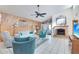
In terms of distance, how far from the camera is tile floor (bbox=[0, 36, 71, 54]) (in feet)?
10.6

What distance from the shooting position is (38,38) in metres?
3.30

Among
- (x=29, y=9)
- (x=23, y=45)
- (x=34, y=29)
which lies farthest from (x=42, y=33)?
Answer: (x=29, y=9)

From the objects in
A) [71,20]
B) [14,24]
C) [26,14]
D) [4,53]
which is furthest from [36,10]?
[4,53]

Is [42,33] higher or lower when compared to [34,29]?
lower

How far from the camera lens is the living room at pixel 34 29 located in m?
3.18

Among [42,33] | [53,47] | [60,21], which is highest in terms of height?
[60,21]

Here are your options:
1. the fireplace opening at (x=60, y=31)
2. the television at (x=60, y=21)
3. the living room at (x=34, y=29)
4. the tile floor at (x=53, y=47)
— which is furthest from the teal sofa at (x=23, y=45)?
the television at (x=60, y=21)

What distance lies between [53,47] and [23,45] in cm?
79

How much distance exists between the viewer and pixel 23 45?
10.4 feet

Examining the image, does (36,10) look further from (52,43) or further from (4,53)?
(4,53)

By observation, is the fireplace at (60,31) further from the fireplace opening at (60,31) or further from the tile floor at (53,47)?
the tile floor at (53,47)

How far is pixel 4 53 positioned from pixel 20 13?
1.14 m

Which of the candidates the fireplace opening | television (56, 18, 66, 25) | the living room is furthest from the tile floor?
television (56, 18, 66, 25)

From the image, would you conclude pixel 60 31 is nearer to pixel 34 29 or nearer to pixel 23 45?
pixel 34 29
